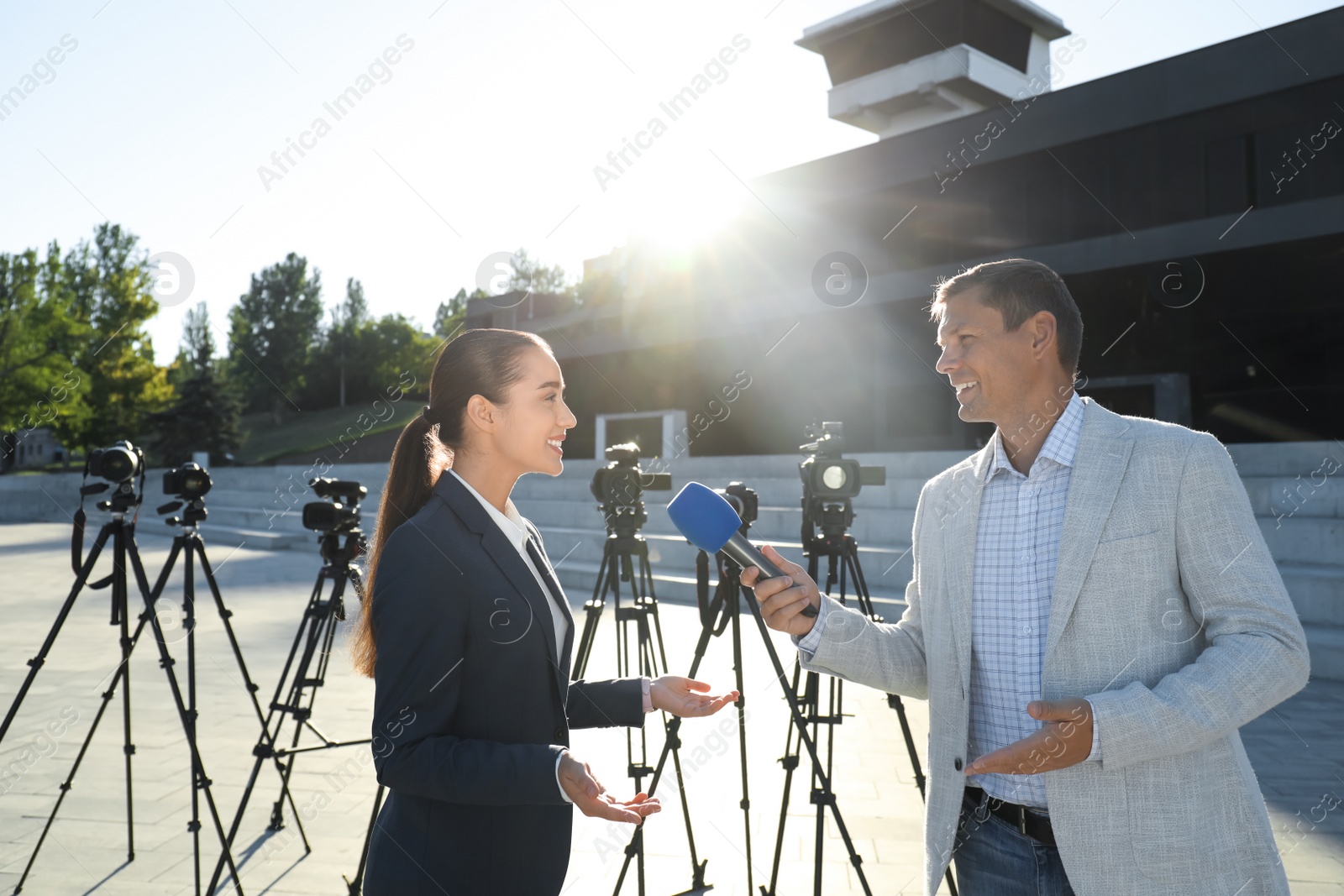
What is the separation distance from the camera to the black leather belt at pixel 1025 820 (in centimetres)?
177

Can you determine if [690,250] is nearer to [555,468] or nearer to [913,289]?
[913,289]

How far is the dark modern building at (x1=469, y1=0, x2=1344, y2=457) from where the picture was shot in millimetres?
16203

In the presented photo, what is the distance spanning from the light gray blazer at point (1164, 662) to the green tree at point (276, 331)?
63.5m

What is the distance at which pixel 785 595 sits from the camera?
181cm

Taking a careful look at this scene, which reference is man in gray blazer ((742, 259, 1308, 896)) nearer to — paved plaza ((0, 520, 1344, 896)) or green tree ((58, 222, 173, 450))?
paved plaza ((0, 520, 1344, 896))

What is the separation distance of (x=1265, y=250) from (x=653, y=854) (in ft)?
58.0

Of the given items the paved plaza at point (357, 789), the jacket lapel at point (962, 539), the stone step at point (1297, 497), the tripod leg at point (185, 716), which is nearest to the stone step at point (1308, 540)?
the stone step at point (1297, 497)

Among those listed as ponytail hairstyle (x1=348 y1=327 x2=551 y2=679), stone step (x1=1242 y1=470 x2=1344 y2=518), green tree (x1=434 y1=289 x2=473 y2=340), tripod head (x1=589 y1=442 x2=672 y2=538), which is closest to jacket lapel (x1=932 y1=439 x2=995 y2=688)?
ponytail hairstyle (x1=348 y1=327 x2=551 y2=679)

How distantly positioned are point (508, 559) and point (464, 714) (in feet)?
1.10

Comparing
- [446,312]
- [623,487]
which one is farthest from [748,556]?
[446,312]

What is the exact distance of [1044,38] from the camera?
32531mm

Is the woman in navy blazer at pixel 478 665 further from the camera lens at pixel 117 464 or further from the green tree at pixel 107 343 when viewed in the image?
the green tree at pixel 107 343

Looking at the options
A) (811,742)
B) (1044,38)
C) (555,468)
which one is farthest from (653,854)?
(1044,38)

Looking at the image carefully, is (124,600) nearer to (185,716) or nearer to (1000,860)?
(185,716)
